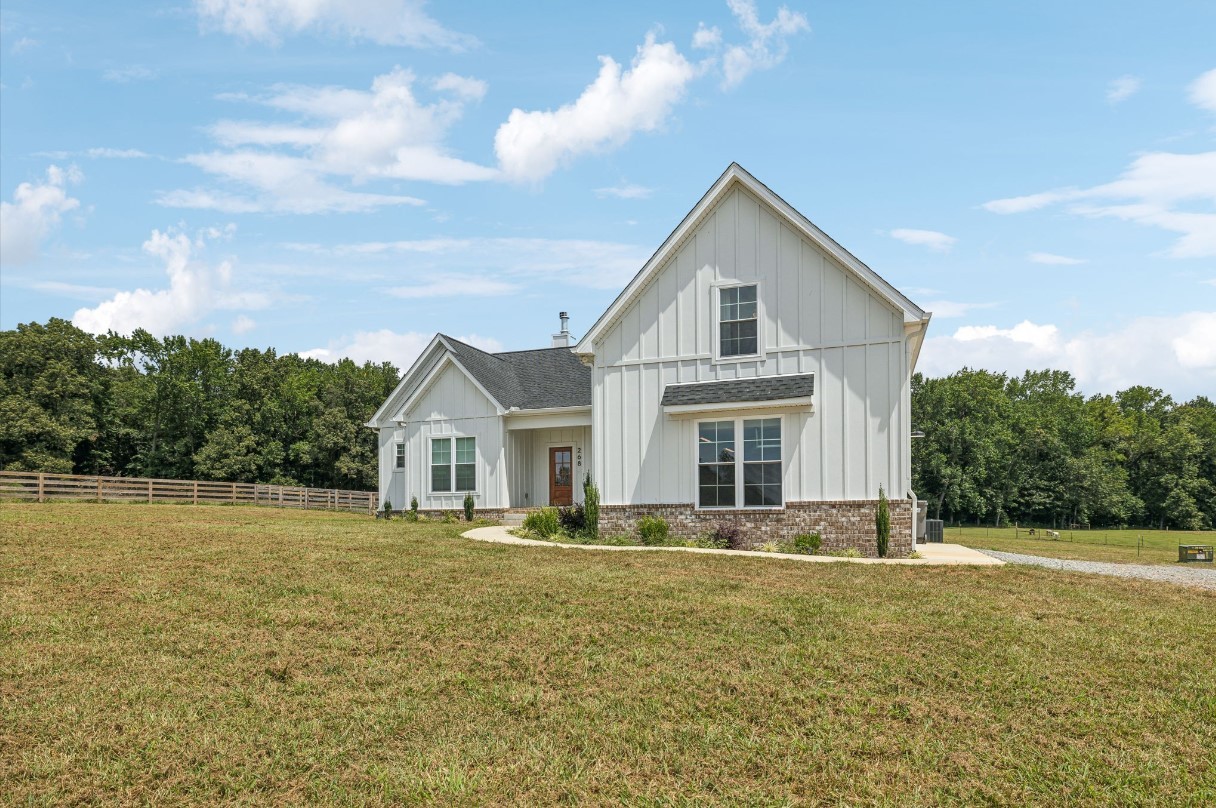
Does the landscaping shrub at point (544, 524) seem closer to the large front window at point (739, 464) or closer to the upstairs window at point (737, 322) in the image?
the large front window at point (739, 464)

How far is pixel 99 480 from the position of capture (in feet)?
98.4

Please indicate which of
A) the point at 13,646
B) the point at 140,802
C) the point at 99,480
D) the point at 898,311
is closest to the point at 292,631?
the point at 13,646

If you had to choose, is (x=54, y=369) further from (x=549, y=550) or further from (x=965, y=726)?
(x=965, y=726)

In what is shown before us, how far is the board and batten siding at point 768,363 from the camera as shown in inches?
694

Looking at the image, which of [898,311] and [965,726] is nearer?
[965,726]

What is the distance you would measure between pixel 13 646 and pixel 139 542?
252 inches

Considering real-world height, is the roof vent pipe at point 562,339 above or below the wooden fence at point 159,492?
above

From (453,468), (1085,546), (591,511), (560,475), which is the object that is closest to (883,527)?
(591,511)

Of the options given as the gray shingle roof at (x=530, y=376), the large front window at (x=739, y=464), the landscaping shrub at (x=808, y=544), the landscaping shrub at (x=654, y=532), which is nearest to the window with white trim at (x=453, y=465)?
the gray shingle roof at (x=530, y=376)

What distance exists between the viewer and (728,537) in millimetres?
18359

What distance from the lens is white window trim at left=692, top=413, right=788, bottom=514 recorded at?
18219 mm

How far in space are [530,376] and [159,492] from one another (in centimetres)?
1572

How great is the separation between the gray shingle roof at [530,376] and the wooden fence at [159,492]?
13822 mm

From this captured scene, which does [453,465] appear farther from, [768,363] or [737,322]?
[768,363]
